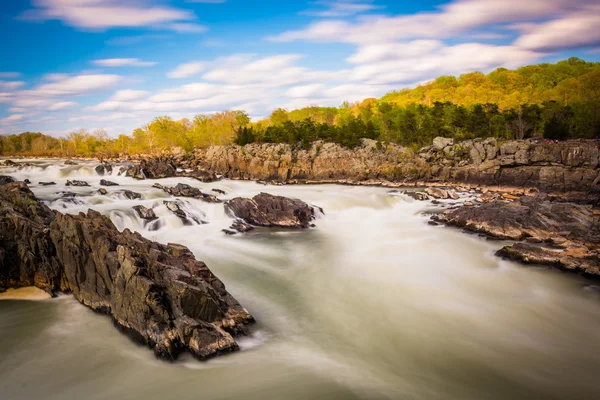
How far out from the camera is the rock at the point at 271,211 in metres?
23.5

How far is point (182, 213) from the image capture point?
22.9m

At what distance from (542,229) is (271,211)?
1553 cm

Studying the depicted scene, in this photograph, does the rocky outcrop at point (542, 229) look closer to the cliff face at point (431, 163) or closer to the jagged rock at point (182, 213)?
the jagged rock at point (182, 213)

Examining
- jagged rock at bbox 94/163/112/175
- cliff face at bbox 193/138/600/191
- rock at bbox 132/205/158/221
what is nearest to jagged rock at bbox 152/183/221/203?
rock at bbox 132/205/158/221

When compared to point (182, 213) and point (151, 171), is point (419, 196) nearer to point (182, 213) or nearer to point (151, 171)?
point (182, 213)

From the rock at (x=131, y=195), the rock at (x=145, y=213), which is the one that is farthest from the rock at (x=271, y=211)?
the rock at (x=131, y=195)

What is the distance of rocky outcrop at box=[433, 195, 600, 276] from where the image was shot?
15.8 meters

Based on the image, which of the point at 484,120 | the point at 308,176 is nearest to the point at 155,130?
the point at 308,176

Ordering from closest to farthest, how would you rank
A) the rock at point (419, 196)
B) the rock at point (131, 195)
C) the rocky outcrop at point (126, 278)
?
the rocky outcrop at point (126, 278)
the rock at point (131, 195)
the rock at point (419, 196)

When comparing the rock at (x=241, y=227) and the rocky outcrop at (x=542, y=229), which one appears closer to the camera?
the rocky outcrop at (x=542, y=229)

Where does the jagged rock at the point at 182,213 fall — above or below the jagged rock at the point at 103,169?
below

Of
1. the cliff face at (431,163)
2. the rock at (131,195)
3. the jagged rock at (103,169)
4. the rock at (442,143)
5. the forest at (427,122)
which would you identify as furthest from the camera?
the forest at (427,122)

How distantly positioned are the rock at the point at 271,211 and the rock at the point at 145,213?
15.6 feet

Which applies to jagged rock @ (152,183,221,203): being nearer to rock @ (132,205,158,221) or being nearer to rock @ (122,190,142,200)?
rock @ (122,190,142,200)
